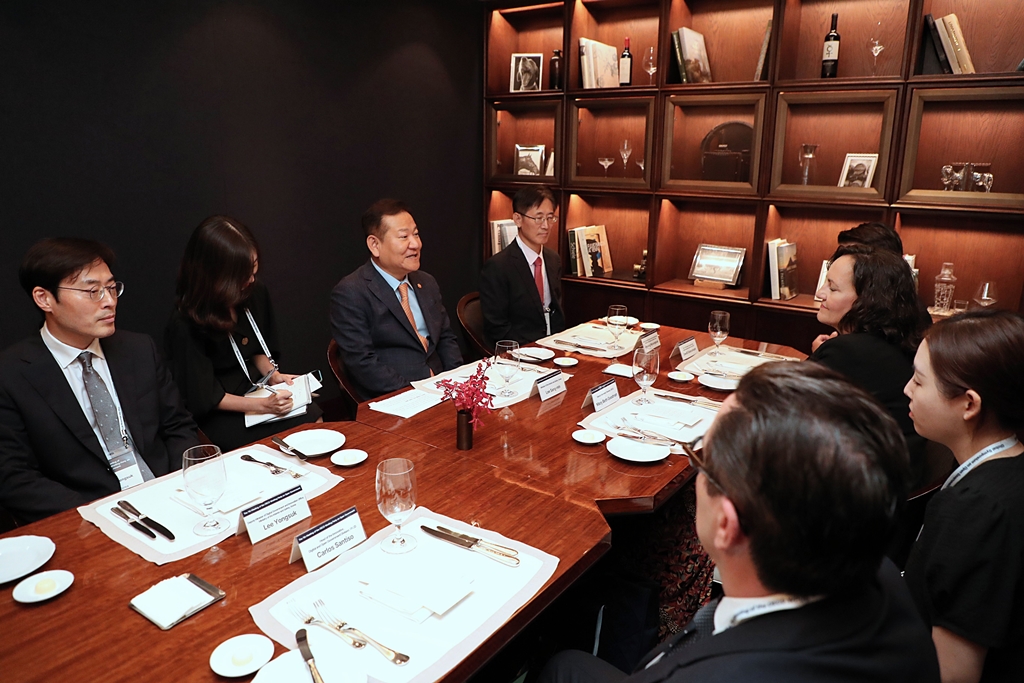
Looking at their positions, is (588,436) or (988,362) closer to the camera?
(988,362)

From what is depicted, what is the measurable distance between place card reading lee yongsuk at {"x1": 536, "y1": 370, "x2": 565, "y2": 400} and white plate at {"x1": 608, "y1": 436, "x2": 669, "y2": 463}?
1.45 feet

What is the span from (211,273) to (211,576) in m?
1.69

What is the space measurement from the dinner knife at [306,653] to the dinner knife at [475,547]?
0.40 meters

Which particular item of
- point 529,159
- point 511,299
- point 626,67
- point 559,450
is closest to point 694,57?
point 626,67

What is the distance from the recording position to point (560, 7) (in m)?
5.05

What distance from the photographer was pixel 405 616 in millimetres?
1275

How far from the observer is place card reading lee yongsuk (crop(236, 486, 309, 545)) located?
5.04 feet

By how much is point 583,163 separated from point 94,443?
3.83 m

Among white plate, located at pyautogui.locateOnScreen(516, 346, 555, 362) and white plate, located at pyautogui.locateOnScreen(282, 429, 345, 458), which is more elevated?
white plate, located at pyautogui.locateOnScreen(516, 346, 555, 362)

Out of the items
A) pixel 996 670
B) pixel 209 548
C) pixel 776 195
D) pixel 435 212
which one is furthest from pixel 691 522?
pixel 435 212

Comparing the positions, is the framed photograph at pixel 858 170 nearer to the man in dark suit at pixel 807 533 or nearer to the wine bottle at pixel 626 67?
the wine bottle at pixel 626 67

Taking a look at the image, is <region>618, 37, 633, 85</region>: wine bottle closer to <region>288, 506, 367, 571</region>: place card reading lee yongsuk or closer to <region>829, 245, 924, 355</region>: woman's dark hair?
<region>829, 245, 924, 355</region>: woman's dark hair

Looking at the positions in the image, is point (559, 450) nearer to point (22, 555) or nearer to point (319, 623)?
point (319, 623)

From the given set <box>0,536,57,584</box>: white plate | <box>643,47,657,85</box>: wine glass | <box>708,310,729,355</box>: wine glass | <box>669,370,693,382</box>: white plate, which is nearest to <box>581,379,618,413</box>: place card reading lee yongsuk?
<box>669,370,693,382</box>: white plate
